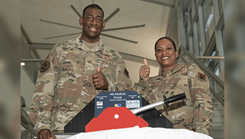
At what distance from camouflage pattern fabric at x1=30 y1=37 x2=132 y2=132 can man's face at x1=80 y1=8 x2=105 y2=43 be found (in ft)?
0.26

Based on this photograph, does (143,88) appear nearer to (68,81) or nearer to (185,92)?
(185,92)

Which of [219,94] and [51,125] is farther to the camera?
[219,94]

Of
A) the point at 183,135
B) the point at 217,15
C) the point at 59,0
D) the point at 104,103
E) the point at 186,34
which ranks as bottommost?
the point at 183,135

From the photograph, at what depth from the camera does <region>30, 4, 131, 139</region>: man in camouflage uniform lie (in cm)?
204

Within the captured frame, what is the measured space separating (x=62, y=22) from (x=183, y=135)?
865 centimetres

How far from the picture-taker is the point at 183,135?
0.78 meters

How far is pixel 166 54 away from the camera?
2430 millimetres

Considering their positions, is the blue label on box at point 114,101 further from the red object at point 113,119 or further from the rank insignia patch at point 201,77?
the rank insignia patch at point 201,77

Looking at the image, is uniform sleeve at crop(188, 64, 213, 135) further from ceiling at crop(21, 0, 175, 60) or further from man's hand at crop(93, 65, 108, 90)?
ceiling at crop(21, 0, 175, 60)

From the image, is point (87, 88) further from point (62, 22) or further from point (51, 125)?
point (62, 22)

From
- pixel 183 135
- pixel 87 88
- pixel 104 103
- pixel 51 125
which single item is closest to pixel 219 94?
pixel 87 88

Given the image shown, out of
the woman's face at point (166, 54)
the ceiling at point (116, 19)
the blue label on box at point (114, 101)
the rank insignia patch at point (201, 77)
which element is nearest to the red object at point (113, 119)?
the blue label on box at point (114, 101)

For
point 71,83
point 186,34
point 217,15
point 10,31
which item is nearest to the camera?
point 10,31

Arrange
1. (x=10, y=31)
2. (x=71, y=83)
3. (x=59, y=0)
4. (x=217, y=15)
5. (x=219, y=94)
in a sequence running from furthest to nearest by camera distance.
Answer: (x=59, y=0) → (x=217, y=15) → (x=219, y=94) → (x=71, y=83) → (x=10, y=31)
